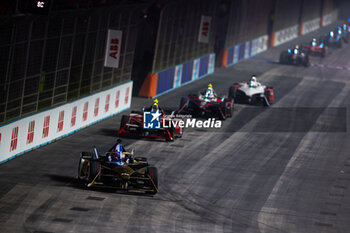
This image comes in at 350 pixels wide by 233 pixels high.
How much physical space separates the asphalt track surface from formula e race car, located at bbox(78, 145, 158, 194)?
10.2 inches

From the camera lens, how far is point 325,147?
99.0ft

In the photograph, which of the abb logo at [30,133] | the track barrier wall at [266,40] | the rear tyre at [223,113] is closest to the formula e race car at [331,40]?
the track barrier wall at [266,40]

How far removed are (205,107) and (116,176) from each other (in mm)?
13920

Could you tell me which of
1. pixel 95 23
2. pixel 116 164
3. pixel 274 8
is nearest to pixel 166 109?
pixel 95 23

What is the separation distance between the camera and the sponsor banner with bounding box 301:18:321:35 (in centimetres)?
9556

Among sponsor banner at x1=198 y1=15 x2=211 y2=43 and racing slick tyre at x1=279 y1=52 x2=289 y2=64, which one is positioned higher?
sponsor banner at x1=198 y1=15 x2=211 y2=43

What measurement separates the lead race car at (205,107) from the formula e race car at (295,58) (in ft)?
94.3

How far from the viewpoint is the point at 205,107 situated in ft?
111

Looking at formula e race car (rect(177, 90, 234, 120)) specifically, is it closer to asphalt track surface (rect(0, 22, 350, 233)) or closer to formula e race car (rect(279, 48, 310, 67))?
asphalt track surface (rect(0, 22, 350, 233))

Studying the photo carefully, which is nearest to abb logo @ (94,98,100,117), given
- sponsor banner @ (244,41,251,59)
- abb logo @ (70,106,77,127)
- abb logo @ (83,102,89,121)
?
abb logo @ (83,102,89,121)

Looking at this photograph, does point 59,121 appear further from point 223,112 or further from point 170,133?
point 223,112

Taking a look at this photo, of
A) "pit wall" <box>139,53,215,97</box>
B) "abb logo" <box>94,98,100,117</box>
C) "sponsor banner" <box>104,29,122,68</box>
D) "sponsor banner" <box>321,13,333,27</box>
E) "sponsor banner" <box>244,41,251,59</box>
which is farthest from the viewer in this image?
"sponsor banner" <box>321,13,333,27</box>

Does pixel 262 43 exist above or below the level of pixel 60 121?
above

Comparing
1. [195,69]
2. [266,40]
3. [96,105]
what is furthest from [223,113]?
[266,40]
